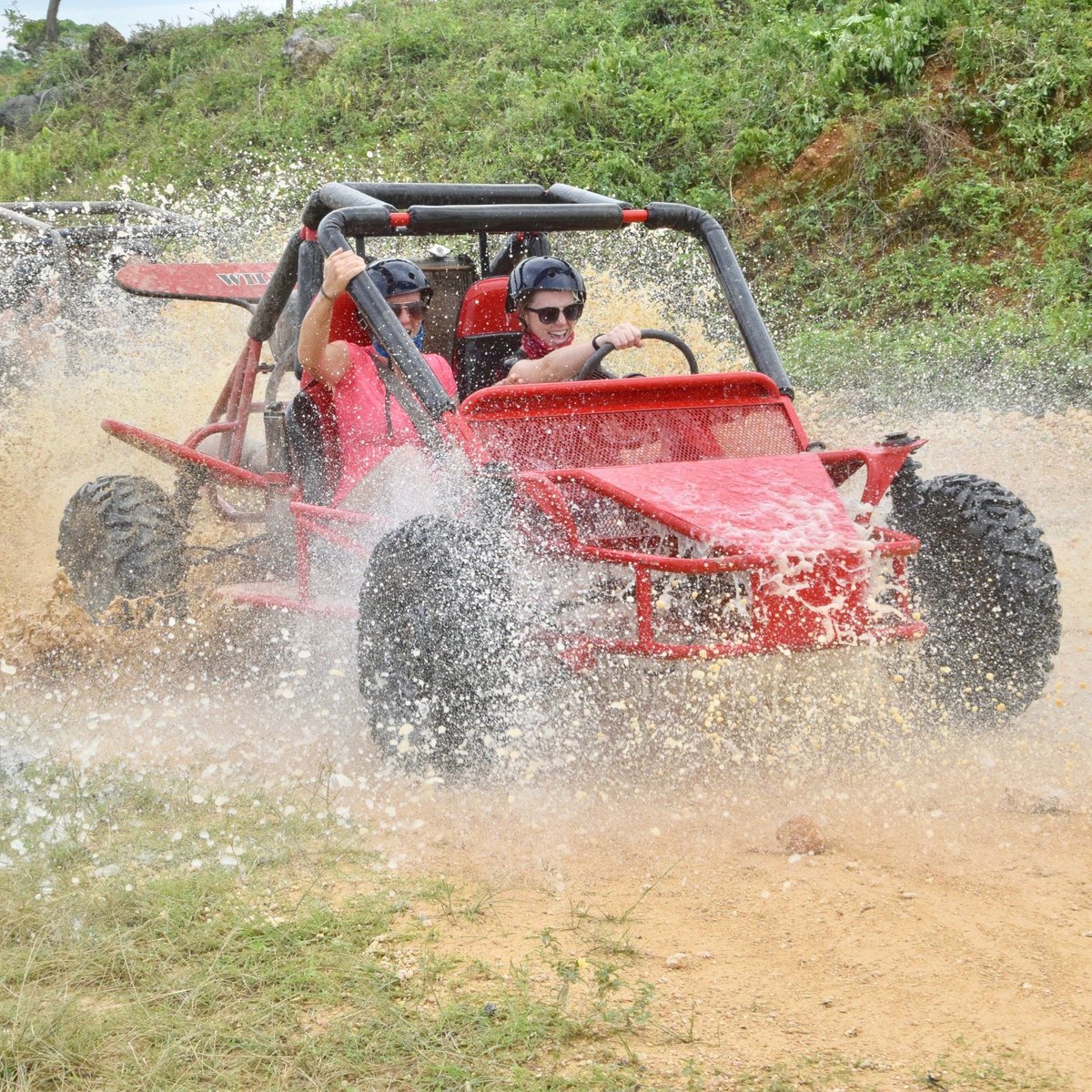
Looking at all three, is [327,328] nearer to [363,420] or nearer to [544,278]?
[363,420]

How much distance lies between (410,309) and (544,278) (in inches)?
18.8

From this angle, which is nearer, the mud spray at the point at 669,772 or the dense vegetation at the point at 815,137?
the mud spray at the point at 669,772

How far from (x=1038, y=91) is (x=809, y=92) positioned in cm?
186

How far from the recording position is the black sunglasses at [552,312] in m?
4.59

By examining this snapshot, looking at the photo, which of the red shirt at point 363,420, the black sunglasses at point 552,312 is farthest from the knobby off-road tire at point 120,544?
the black sunglasses at point 552,312

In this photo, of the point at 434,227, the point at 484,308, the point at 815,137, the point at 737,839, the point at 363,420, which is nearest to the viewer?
the point at 737,839

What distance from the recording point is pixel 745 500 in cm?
346

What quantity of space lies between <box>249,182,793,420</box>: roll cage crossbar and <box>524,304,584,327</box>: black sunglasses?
0.92 feet

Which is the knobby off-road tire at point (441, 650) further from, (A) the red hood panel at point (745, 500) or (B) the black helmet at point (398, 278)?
(B) the black helmet at point (398, 278)

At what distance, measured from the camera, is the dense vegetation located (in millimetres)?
8711

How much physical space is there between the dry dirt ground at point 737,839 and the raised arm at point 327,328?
918mm

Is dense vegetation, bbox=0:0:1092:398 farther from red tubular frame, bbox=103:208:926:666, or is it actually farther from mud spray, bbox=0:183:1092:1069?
red tubular frame, bbox=103:208:926:666

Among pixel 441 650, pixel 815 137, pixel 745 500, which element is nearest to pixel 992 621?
pixel 745 500

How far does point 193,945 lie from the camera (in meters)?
2.66
